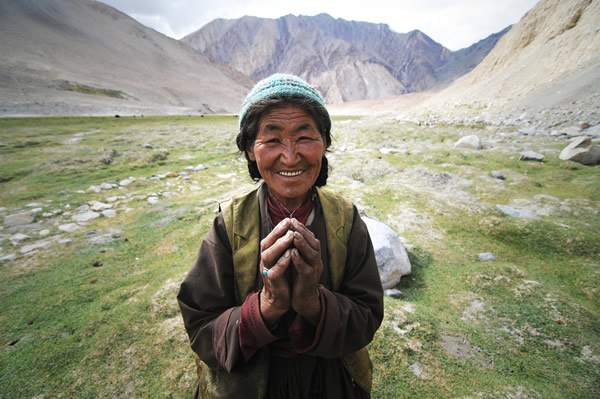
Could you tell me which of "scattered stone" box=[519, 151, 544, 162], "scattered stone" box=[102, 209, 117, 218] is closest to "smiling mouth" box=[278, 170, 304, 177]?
"scattered stone" box=[102, 209, 117, 218]

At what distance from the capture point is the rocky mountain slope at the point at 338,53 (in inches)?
4863

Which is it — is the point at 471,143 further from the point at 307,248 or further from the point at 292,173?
the point at 307,248

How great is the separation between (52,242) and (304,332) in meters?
5.68

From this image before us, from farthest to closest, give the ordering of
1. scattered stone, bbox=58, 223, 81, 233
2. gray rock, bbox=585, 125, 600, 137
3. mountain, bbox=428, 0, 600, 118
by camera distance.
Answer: mountain, bbox=428, 0, 600, 118 → gray rock, bbox=585, 125, 600, 137 → scattered stone, bbox=58, 223, 81, 233

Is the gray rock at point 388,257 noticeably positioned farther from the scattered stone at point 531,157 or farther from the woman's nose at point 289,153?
the scattered stone at point 531,157

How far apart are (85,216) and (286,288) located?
6.71 metres

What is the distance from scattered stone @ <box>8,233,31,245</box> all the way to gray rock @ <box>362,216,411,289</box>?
21.2 ft

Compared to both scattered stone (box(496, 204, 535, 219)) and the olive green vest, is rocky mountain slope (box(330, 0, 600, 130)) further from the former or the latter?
the olive green vest

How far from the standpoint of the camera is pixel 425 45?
158500mm

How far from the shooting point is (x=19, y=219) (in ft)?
17.9

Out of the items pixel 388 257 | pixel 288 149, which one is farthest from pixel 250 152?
pixel 388 257

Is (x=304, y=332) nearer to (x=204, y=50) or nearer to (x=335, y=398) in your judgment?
(x=335, y=398)

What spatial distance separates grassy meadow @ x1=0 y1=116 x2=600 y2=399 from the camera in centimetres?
234

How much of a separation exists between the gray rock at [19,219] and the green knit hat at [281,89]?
22.4ft
